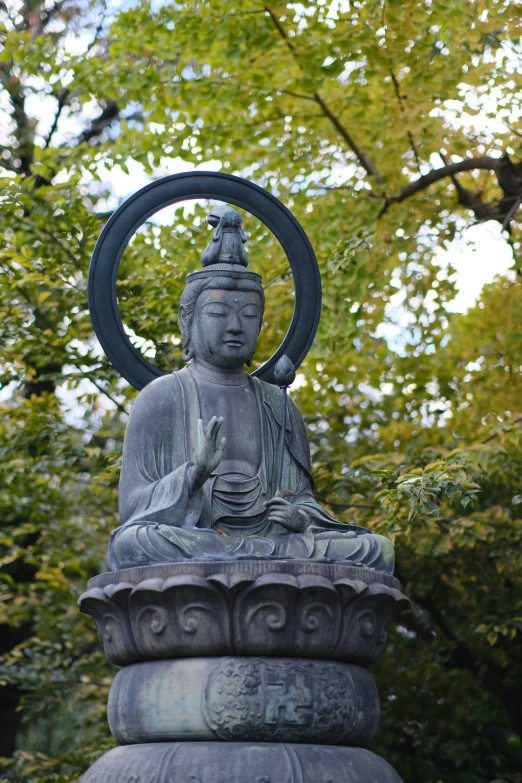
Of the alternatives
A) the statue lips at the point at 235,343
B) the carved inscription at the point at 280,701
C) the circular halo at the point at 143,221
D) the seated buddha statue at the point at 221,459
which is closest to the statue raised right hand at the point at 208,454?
the seated buddha statue at the point at 221,459

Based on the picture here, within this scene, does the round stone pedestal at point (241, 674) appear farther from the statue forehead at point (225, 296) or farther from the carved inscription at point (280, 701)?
the statue forehead at point (225, 296)

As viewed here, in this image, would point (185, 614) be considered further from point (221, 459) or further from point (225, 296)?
point (225, 296)

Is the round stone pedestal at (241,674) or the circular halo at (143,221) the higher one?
the circular halo at (143,221)

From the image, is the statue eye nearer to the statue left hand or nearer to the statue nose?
the statue nose

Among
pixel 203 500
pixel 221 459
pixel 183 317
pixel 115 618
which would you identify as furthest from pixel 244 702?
pixel 183 317

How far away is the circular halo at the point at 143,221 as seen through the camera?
Answer: 5.85m

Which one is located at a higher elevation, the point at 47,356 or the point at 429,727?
the point at 47,356

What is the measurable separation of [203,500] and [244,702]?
1.07 metres

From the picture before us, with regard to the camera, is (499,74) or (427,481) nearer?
(427,481)

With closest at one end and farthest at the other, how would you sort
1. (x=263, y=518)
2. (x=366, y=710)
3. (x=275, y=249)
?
(x=366, y=710), (x=263, y=518), (x=275, y=249)

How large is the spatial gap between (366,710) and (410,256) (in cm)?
609

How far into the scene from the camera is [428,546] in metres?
8.08

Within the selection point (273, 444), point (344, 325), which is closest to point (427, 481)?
point (273, 444)

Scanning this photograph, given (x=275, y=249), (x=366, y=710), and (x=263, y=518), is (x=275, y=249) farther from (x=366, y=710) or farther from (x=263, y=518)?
(x=366, y=710)
